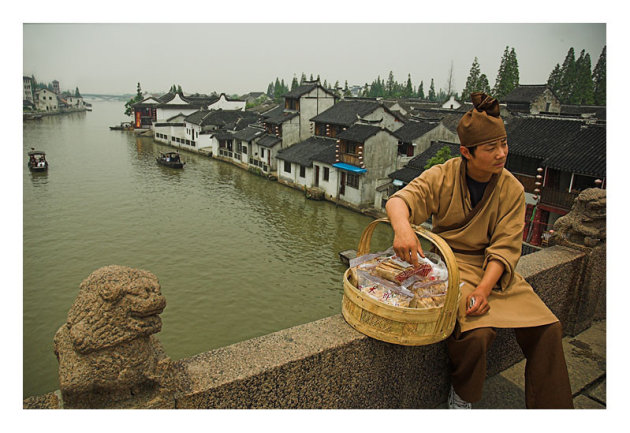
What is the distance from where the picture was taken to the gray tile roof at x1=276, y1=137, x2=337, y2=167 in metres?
19.2

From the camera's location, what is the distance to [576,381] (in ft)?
8.95

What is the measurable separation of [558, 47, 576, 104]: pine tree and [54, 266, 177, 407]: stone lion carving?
35.9m

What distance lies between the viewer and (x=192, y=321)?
26.8ft

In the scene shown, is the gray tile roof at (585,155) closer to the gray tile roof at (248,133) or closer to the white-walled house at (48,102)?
the gray tile roof at (248,133)

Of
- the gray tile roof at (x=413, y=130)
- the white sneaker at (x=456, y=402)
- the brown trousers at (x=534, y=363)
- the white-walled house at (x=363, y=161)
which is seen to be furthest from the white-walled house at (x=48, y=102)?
the brown trousers at (x=534, y=363)

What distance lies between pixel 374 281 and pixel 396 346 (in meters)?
0.42

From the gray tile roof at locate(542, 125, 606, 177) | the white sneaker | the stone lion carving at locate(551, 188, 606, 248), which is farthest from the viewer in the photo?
the gray tile roof at locate(542, 125, 606, 177)

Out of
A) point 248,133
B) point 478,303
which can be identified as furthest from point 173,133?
point 478,303

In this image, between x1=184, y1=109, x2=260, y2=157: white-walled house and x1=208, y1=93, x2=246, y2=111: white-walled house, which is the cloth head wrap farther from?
x1=208, y1=93, x2=246, y2=111: white-walled house

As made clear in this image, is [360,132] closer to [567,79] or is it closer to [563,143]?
[563,143]

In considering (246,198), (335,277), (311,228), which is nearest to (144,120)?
(246,198)

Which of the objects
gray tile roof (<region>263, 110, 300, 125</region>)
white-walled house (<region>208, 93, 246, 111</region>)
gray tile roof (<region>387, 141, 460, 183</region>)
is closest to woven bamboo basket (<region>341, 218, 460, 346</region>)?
gray tile roof (<region>387, 141, 460, 183</region>)

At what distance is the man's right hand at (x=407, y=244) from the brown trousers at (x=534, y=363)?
486 mm

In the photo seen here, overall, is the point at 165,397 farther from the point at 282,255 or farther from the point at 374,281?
the point at 282,255
